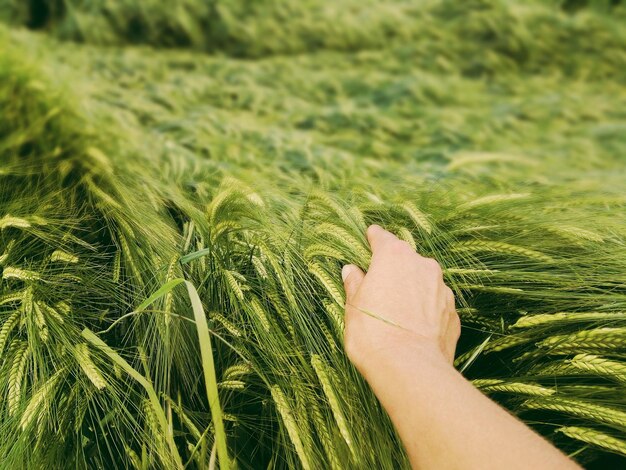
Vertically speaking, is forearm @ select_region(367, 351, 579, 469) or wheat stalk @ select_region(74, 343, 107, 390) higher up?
forearm @ select_region(367, 351, 579, 469)

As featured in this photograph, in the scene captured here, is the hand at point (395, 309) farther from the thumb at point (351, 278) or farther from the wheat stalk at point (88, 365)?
the wheat stalk at point (88, 365)

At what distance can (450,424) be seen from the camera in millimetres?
745

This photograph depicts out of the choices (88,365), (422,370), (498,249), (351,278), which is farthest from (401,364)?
(88,365)

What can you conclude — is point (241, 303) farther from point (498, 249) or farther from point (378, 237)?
point (498, 249)

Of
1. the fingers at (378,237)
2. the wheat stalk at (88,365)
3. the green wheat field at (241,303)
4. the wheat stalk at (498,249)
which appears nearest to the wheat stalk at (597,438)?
the green wheat field at (241,303)

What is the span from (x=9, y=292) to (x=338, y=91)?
3.20m

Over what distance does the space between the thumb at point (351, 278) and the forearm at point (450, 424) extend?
0.75 ft

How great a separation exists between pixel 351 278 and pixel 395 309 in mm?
142

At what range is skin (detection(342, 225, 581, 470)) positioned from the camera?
2.35 feet

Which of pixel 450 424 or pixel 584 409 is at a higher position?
pixel 450 424

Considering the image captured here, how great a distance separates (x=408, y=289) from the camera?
1014mm

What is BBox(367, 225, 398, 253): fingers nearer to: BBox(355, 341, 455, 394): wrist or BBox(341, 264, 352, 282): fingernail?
BBox(341, 264, 352, 282): fingernail

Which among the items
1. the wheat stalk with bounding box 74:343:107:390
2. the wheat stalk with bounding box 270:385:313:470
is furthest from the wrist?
the wheat stalk with bounding box 74:343:107:390

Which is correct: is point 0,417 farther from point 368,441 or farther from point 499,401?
point 499,401
